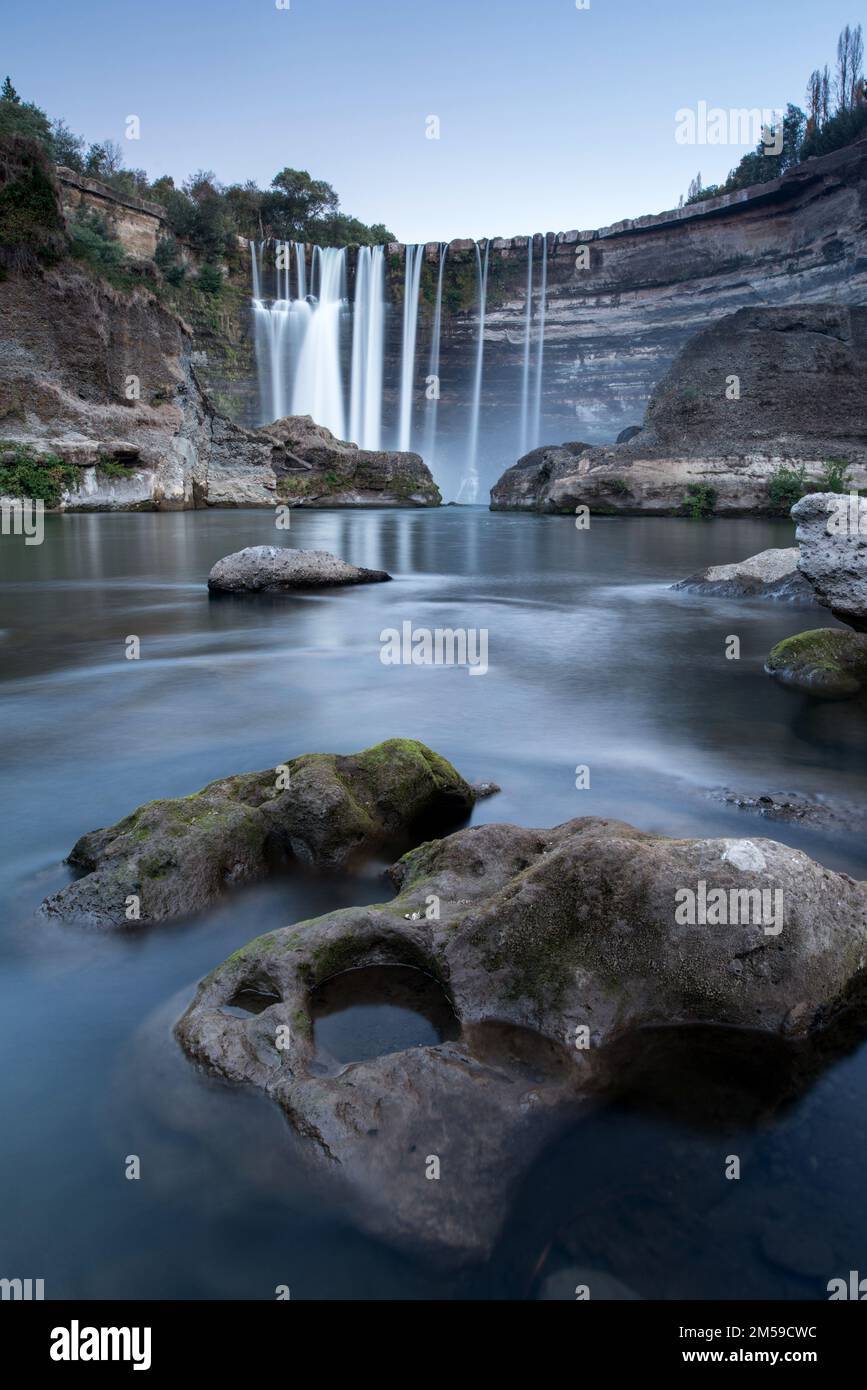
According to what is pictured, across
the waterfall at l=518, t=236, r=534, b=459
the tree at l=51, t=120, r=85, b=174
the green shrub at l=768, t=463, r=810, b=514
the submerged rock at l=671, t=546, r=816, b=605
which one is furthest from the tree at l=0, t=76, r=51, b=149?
the submerged rock at l=671, t=546, r=816, b=605

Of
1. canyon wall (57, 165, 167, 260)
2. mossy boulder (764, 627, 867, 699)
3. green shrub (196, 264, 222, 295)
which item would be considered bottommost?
mossy boulder (764, 627, 867, 699)

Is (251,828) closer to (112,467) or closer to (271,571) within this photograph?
(271,571)

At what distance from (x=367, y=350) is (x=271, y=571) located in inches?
2225

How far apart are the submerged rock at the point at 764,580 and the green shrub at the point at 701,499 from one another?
88.1 ft

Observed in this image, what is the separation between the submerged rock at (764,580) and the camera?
12867 mm

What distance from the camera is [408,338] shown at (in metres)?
66.4

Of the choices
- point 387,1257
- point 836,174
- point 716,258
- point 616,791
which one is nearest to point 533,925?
point 387,1257

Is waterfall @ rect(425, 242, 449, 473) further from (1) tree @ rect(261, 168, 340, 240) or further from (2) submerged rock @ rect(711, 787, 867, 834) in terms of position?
(2) submerged rock @ rect(711, 787, 867, 834)

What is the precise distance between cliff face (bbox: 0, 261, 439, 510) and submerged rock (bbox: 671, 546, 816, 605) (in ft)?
89.1

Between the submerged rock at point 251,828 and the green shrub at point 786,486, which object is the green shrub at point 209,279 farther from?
the submerged rock at point 251,828

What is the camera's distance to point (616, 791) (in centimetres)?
557

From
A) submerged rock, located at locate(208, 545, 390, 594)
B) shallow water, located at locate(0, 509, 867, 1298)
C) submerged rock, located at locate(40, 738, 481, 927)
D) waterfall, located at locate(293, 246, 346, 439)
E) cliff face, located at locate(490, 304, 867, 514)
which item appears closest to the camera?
shallow water, located at locate(0, 509, 867, 1298)

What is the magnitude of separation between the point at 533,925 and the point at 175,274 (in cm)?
6398

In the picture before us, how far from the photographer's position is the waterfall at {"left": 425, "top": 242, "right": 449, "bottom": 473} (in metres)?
65.3
